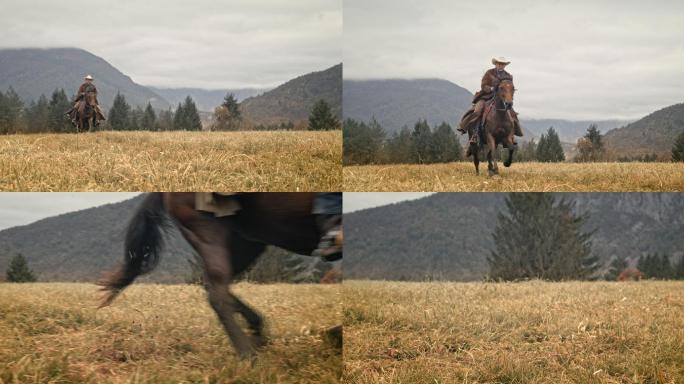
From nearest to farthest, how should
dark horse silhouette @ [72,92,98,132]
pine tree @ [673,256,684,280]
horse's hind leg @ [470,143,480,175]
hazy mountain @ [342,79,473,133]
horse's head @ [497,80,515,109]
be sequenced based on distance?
hazy mountain @ [342,79,473,133], dark horse silhouette @ [72,92,98,132], horse's hind leg @ [470,143,480,175], horse's head @ [497,80,515,109], pine tree @ [673,256,684,280]

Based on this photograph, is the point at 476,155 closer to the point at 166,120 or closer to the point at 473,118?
the point at 473,118

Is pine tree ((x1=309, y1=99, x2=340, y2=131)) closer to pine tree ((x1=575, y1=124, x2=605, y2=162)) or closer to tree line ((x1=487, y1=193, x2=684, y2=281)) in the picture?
pine tree ((x1=575, y1=124, x2=605, y2=162))

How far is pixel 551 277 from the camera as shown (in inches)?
353

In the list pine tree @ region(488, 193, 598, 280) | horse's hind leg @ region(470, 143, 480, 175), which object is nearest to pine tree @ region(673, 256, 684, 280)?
pine tree @ region(488, 193, 598, 280)

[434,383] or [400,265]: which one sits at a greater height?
[400,265]

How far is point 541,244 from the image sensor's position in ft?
31.5

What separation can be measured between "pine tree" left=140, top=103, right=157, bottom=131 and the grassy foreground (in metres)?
2.06

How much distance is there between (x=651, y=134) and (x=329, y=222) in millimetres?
3299

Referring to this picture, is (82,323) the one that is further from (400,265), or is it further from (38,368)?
(400,265)

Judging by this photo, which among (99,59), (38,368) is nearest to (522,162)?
(99,59)

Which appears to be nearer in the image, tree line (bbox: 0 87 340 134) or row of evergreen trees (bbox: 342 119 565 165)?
tree line (bbox: 0 87 340 134)

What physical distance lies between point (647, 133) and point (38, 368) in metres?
5.29

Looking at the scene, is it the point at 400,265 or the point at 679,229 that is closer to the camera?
the point at 400,265

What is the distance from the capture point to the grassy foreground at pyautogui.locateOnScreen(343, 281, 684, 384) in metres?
4.79
